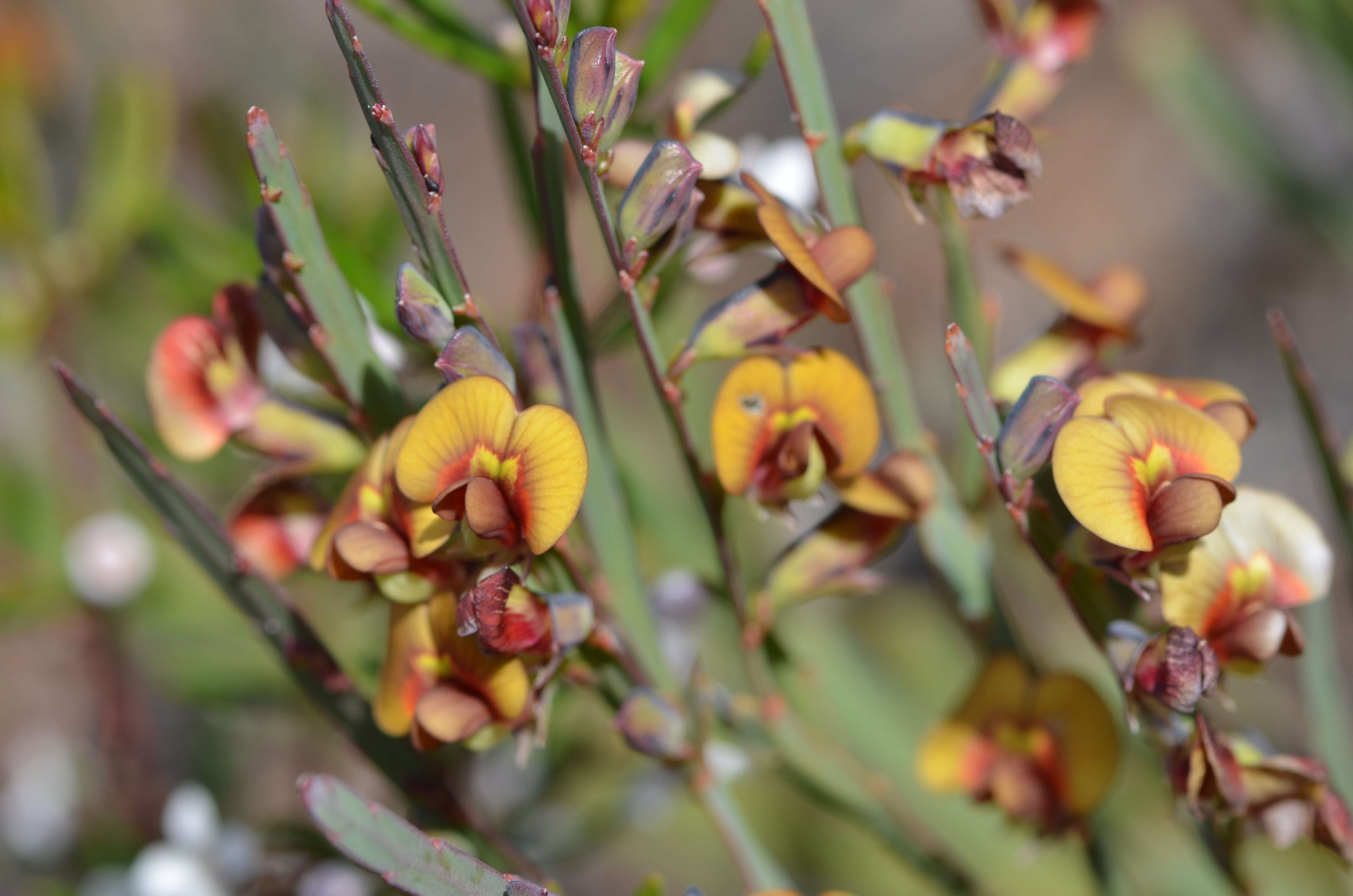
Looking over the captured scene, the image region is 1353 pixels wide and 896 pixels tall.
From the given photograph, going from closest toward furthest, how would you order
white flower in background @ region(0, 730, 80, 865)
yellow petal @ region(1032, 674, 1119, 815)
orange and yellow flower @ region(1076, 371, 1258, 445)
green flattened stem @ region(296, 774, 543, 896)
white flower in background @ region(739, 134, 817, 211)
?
1. green flattened stem @ region(296, 774, 543, 896)
2. orange and yellow flower @ region(1076, 371, 1258, 445)
3. yellow petal @ region(1032, 674, 1119, 815)
4. white flower in background @ region(739, 134, 817, 211)
5. white flower in background @ region(0, 730, 80, 865)

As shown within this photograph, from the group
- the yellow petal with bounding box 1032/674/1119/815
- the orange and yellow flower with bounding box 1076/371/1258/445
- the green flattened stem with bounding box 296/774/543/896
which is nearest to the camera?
the green flattened stem with bounding box 296/774/543/896

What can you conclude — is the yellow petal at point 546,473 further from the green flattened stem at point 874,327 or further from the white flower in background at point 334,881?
the white flower in background at point 334,881

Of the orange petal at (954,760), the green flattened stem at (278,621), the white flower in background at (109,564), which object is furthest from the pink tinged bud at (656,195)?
the white flower in background at (109,564)

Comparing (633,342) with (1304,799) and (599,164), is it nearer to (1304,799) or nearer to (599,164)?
(599,164)

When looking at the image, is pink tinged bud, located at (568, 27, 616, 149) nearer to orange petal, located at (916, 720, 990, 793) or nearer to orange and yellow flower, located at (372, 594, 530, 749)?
orange and yellow flower, located at (372, 594, 530, 749)

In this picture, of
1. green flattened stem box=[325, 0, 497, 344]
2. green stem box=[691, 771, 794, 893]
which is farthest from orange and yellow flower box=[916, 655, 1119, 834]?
green flattened stem box=[325, 0, 497, 344]

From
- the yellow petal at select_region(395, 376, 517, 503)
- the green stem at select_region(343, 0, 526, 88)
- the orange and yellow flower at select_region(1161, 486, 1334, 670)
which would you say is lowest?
the orange and yellow flower at select_region(1161, 486, 1334, 670)

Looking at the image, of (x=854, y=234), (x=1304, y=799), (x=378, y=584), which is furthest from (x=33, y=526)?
(x=1304, y=799)
